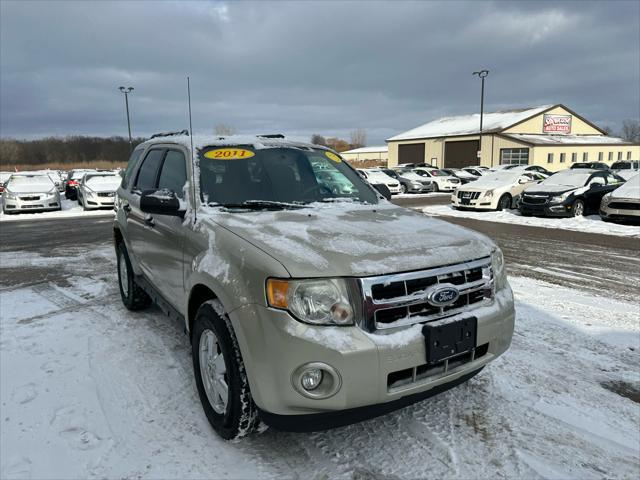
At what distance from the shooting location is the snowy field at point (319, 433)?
8.61ft

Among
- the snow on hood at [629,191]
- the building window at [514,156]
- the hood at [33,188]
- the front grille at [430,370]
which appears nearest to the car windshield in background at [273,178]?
the front grille at [430,370]

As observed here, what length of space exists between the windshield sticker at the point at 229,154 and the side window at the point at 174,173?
0.23 metres

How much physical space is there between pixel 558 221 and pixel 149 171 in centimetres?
1263

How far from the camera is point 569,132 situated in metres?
52.8

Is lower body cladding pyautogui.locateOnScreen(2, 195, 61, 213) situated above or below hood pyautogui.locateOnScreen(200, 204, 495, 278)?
below

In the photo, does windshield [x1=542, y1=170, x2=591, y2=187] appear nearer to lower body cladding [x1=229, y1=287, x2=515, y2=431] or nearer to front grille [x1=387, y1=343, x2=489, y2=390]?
front grille [x1=387, y1=343, x2=489, y2=390]

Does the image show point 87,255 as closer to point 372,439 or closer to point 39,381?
point 39,381

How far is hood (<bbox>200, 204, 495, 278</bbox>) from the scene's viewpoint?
2.42 meters

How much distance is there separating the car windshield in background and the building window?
45654mm

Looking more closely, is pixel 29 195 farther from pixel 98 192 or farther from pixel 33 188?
pixel 98 192

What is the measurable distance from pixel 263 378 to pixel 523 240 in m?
9.52

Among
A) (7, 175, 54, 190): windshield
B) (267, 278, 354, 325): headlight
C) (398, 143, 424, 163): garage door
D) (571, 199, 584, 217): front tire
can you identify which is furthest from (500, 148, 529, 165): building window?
(267, 278, 354, 325): headlight

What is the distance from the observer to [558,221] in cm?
1374

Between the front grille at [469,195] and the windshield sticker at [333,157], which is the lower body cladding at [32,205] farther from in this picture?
the windshield sticker at [333,157]
